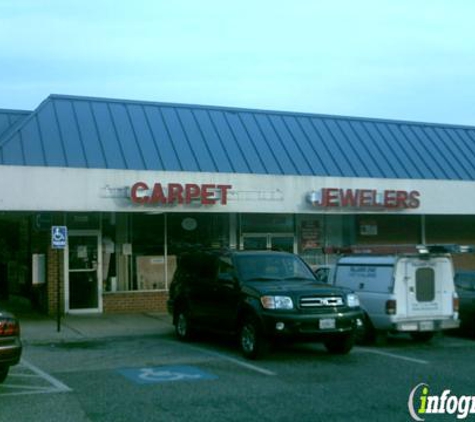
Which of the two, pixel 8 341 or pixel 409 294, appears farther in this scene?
pixel 409 294

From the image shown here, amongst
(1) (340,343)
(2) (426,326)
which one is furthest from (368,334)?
(1) (340,343)

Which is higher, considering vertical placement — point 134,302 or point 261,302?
point 261,302

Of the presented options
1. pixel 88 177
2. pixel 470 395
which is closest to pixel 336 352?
pixel 470 395

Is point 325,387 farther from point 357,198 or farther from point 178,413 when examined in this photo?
point 357,198

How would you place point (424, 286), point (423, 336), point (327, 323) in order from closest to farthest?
point (327, 323) → point (424, 286) → point (423, 336)

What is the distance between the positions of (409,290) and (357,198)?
22.9 feet

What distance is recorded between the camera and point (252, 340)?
1224 cm

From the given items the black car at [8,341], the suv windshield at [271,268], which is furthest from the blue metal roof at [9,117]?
the black car at [8,341]

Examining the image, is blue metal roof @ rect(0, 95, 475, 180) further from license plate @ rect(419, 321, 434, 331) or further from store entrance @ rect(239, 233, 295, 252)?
license plate @ rect(419, 321, 434, 331)

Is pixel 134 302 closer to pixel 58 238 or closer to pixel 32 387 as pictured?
pixel 58 238

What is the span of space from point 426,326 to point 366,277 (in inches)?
57.3

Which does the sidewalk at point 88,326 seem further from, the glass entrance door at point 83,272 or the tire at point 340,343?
the tire at point 340,343

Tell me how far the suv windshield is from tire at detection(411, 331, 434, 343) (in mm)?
2679

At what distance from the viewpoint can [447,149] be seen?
2494 cm
